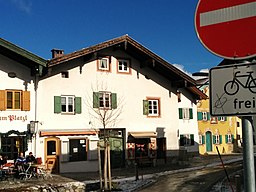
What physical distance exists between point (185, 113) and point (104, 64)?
8609mm

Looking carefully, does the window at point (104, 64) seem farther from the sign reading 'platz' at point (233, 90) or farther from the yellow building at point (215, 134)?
the sign reading 'platz' at point (233, 90)

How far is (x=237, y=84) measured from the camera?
2010 millimetres

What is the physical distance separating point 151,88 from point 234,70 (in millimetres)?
24905

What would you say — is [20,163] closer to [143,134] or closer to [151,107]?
[143,134]

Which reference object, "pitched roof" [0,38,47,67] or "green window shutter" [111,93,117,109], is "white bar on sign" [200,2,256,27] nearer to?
"pitched roof" [0,38,47,67]

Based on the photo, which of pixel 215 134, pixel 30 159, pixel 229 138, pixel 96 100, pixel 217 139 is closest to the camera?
pixel 30 159

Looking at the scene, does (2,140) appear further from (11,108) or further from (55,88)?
(55,88)

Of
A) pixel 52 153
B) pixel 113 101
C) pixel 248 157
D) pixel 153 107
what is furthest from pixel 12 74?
pixel 248 157

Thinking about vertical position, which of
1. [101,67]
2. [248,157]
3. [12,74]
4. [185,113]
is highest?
[101,67]

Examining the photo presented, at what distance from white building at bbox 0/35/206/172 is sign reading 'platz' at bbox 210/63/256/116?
1901 cm

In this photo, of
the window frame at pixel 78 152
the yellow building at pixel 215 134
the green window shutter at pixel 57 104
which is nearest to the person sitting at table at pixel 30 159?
the window frame at pixel 78 152

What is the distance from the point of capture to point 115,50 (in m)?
25.2

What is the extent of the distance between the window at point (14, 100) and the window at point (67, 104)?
174cm

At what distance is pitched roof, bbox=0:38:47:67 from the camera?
67.8ft
